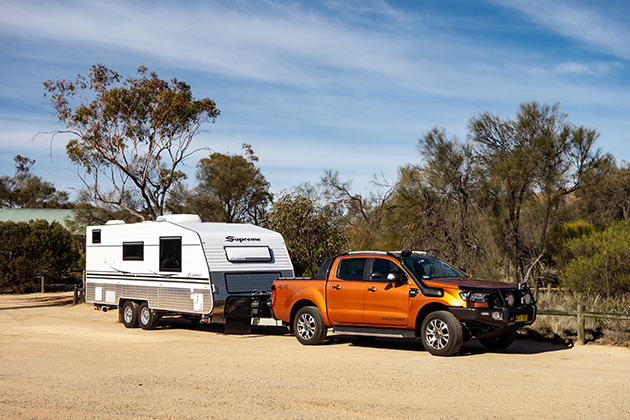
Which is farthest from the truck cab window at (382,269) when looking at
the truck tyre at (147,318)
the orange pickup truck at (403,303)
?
the truck tyre at (147,318)

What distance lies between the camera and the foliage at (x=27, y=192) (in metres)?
75.0

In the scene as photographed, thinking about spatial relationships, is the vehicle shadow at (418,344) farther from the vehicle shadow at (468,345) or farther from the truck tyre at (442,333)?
the truck tyre at (442,333)

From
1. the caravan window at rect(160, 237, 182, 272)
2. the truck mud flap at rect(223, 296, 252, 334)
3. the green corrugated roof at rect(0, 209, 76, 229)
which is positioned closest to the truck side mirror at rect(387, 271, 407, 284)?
the truck mud flap at rect(223, 296, 252, 334)

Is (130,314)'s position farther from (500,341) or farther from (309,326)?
(500,341)

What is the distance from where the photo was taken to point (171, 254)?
1612 centimetres

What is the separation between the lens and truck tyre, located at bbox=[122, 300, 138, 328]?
17172 millimetres

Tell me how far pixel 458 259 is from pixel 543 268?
5.39 m

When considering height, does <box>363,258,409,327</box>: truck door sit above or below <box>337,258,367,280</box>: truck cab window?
below

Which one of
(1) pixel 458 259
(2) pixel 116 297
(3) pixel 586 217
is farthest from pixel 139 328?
(3) pixel 586 217

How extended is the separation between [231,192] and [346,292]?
97.4 ft

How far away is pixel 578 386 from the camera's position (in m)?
8.77

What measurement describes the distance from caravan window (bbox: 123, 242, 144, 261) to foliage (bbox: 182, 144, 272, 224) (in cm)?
2347

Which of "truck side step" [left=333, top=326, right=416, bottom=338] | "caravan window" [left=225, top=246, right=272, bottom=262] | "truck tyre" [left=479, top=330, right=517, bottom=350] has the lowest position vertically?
"truck tyre" [left=479, top=330, right=517, bottom=350]

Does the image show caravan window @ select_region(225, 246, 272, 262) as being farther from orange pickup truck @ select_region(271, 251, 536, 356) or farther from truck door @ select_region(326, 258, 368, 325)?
truck door @ select_region(326, 258, 368, 325)
